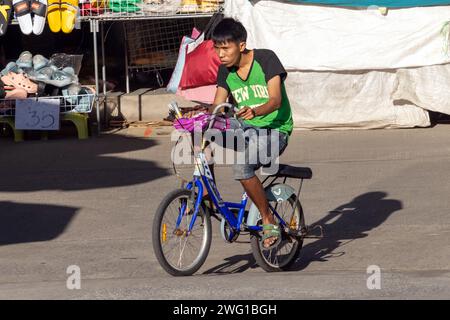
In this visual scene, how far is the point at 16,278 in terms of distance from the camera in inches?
272

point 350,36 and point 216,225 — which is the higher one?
point 350,36

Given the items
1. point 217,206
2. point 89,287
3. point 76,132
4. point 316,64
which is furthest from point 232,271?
point 76,132

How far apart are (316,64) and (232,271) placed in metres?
6.56

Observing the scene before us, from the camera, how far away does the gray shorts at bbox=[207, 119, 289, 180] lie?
6418 millimetres

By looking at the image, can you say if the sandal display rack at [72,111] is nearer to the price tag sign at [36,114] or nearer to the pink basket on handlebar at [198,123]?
the price tag sign at [36,114]

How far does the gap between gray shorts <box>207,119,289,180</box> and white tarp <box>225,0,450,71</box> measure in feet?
21.7

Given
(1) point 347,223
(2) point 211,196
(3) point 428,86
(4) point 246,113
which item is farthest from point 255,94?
(3) point 428,86

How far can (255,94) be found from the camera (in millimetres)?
6637

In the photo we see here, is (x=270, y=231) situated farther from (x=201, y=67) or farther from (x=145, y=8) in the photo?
(x=145, y=8)

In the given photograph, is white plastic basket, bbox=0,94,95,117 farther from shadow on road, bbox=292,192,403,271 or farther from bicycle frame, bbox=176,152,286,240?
bicycle frame, bbox=176,152,286,240

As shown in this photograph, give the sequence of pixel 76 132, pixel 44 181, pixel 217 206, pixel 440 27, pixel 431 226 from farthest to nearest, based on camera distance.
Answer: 1. pixel 76 132
2. pixel 440 27
3. pixel 44 181
4. pixel 431 226
5. pixel 217 206

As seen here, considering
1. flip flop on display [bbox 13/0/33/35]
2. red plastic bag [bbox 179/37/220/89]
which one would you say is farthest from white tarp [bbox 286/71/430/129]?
flip flop on display [bbox 13/0/33/35]

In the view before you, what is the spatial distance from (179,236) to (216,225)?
6.82 ft

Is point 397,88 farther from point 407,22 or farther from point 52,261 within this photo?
point 52,261
